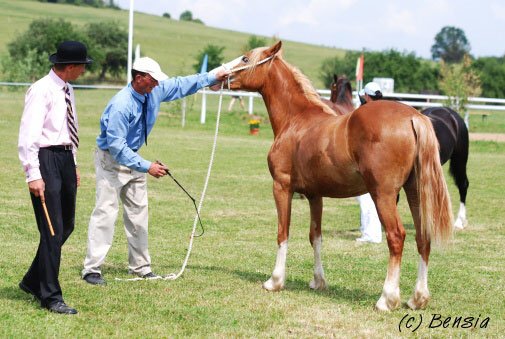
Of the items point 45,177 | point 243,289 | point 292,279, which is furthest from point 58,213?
point 292,279

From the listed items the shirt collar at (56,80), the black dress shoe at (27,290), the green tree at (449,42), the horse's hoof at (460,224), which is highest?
the green tree at (449,42)

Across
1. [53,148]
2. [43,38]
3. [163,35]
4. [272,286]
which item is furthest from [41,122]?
[163,35]

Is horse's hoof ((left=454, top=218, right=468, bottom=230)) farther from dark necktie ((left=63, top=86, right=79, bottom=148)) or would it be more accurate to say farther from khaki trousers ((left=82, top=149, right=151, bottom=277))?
dark necktie ((left=63, top=86, right=79, bottom=148))

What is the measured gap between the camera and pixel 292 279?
27.4 feet

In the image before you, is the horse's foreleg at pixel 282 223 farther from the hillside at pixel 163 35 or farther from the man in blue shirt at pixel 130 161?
the hillside at pixel 163 35

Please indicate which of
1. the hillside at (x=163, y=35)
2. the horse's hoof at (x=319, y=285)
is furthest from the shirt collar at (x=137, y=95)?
the hillside at (x=163, y=35)

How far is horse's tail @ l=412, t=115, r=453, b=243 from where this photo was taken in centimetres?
672

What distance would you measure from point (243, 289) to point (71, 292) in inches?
64.5

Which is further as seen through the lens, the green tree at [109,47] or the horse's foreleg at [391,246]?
the green tree at [109,47]

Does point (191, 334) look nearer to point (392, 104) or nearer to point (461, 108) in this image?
point (392, 104)

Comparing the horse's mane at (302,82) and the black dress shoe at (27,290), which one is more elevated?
the horse's mane at (302,82)

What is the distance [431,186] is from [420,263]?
0.73 metres

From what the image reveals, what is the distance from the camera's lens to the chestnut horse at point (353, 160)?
22.1 feet

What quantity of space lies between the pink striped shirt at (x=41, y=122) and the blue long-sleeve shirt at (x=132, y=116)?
2.94 ft
